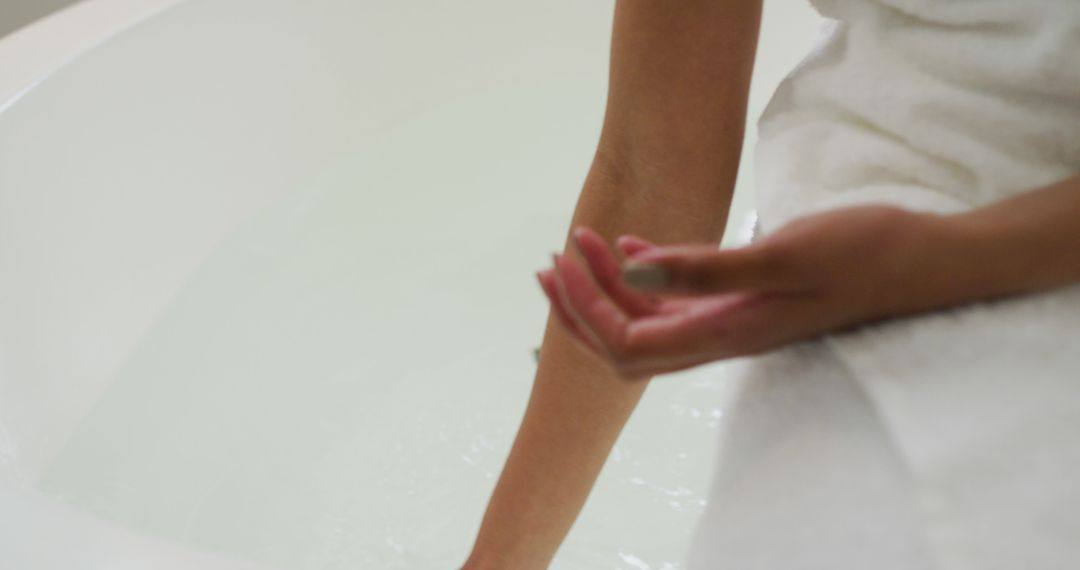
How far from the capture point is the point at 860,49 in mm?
397

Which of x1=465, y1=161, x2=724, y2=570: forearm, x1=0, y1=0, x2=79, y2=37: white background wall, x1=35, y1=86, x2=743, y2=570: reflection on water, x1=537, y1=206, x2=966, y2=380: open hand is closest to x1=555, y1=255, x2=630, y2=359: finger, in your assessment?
x1=537, y1=206, x2=966, y2=380: open hand

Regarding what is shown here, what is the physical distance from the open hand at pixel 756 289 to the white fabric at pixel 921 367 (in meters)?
0.02

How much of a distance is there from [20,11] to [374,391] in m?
0.59

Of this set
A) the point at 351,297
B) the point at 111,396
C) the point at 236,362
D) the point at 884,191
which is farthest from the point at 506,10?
the point at 884,191

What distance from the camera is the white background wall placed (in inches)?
43.6

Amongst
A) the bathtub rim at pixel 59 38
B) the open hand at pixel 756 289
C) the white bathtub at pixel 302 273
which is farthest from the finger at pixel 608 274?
the bathtub rim at pixel 59 38

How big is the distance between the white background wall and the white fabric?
0.98 m

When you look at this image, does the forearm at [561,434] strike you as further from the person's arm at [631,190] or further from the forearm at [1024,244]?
the forearm at [1024,244]

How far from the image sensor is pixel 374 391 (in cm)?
98

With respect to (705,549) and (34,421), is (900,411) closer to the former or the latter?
(705,549)

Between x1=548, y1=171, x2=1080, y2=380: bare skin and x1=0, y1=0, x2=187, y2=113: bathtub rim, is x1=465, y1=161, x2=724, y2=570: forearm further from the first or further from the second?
x1=0, y1=0, x2=187, y2=113: bathtub rim

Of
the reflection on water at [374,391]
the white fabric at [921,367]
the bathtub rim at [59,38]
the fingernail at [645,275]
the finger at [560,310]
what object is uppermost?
the bathtub rim at [59,38]

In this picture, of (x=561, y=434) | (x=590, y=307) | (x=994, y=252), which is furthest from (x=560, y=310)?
(x=561, y=434)

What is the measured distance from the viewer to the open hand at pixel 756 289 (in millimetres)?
289
